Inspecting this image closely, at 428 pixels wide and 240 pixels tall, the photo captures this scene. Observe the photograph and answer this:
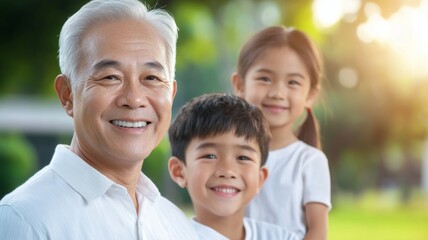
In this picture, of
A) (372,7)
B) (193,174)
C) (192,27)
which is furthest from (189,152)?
(192,27)

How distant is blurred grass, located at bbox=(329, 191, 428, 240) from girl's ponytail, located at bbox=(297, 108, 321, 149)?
45.5 ft

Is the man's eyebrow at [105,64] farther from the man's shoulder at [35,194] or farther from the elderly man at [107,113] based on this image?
the man's shoulder at [35,194]

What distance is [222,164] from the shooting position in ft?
8.93

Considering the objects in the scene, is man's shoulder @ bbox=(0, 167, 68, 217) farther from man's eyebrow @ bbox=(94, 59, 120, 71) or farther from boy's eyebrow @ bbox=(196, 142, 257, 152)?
boy's eyebrow @ bbox=(196, 142, 257, 152)

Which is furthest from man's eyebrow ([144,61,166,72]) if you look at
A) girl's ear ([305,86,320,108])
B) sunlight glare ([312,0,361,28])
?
sunlight glare ([312,0,361,28])

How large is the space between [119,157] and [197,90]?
56.5 feet

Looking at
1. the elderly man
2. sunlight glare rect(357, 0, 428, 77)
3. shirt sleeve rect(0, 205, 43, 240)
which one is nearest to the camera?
shirt sleeve rect(0, 205, 43, 240)

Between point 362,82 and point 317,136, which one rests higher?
point 362,82

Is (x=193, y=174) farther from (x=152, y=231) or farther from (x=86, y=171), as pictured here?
(x=86, y=171)

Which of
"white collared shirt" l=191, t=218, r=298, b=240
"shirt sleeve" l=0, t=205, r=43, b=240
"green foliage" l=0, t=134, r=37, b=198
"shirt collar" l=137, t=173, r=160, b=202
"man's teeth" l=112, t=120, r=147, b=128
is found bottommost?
"shirt sleeve" l=0, t=205, r=43, b=240

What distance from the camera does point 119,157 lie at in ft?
6.82

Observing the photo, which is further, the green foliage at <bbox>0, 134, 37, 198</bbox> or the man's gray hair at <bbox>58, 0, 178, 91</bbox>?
the green foliage at <bbox>0, 134, 37, 198</bbox>

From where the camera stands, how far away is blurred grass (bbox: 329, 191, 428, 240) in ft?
60.3

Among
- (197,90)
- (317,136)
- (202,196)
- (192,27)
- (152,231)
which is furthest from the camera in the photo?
(197,90)
